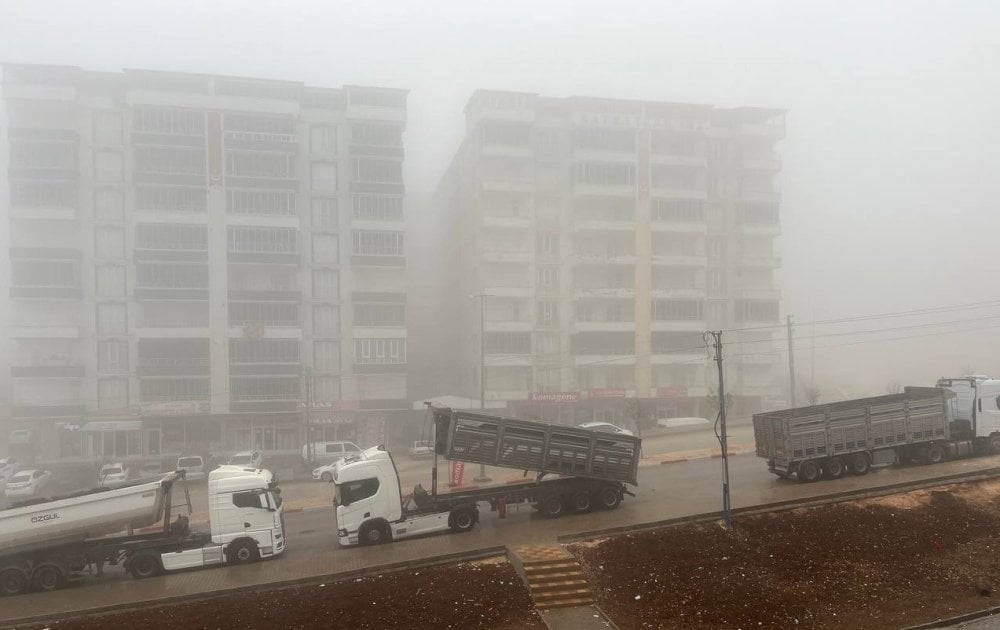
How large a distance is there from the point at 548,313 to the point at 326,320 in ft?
67.7

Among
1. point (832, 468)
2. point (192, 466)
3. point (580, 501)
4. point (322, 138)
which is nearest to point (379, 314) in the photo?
point (322, 138)

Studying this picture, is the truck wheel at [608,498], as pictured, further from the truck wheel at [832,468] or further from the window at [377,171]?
the window at [377,171]

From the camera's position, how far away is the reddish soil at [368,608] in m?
15.8

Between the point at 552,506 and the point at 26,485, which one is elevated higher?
the point at 552,506

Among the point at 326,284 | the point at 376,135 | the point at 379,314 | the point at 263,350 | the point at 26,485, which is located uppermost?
the point at 376,135

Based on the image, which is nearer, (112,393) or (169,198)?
(112,393)

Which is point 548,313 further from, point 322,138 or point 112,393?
point 112,393

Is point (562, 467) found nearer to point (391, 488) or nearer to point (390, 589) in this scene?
point (391, 488)

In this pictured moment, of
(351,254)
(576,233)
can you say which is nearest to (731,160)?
(576,233)

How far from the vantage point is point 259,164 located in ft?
179

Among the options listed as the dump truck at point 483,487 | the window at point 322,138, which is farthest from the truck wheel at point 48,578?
the window at point 322,138

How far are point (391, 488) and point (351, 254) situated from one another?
37815 millimetres

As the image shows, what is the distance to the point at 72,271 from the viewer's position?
2057 inches

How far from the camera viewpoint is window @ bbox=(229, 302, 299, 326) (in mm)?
54594
